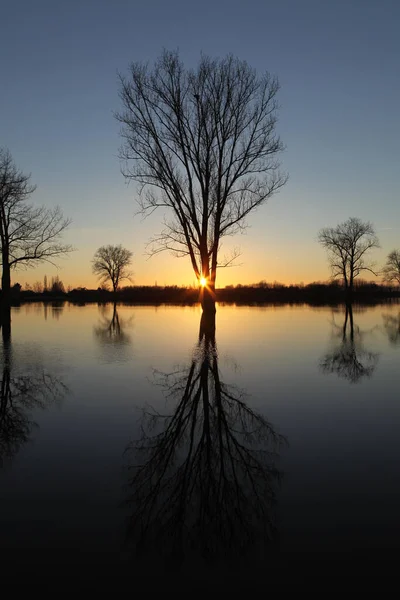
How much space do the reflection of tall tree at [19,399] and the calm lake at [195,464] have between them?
0.10 feet

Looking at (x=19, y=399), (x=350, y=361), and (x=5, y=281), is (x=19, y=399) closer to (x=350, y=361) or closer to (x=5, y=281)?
(x=350, y=361)

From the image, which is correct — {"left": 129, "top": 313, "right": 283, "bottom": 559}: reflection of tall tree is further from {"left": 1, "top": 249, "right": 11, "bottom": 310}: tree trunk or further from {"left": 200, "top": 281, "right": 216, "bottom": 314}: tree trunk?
{"left": 1, "top": 249, "right": 11, "bottom": 310}: tree trunk

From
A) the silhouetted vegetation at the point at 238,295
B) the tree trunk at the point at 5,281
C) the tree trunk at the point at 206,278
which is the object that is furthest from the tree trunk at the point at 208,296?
the silhouetted vegetation at the point at 238,295

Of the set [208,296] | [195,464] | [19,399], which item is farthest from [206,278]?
[195,464]

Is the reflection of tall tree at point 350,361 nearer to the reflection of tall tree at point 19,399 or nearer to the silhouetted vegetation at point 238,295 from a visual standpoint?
the reflection of tall tree at point 19,399

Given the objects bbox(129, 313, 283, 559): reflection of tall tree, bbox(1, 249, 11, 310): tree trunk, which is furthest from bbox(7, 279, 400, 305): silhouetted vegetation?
bbox(129, 313, 283, 559): reflection of tall tree

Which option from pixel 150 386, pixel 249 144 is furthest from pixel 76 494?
pixel 249 144

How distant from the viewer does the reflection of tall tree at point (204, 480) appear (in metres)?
Result: 3.36

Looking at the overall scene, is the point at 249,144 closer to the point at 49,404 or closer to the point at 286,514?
the point at 49,404

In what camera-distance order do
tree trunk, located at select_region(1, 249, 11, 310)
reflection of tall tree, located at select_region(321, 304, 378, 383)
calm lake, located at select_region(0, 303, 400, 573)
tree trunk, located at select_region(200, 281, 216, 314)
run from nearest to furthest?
calm lake, located at select_region(0, 303, 400, 573)
reflection of tall tree, located at select_region(321, 304, 378, 383)
tree trunk, located at select_region(200, 281, 216, 314)
tree trunk, located at select_region(1, 249, 11, 310)

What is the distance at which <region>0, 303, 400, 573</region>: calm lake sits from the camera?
3.34 metres

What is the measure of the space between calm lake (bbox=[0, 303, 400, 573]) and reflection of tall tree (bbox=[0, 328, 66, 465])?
3 cm

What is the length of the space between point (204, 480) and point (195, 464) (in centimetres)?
44

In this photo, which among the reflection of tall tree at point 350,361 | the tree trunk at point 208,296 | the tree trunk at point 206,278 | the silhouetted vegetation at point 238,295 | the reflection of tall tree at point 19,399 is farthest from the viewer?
the silhouetted vegetation at point 238,295
